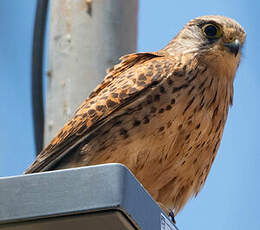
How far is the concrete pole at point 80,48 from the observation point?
3045 millimetres

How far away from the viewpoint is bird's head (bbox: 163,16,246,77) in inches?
125

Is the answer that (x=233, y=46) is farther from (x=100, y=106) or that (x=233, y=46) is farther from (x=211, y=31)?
(x=100, y=106)

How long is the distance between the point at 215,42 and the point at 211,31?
0.10 m

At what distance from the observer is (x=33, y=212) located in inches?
63.7

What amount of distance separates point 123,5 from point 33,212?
1.79m

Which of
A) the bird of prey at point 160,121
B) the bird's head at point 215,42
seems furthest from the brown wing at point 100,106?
the bird's head at point 215,42

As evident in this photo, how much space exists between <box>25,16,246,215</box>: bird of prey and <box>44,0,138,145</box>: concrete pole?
73mm

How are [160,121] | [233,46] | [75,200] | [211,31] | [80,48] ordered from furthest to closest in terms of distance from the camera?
[211,31]
[233,46]
[80,48]
[160,121]
[75,200]

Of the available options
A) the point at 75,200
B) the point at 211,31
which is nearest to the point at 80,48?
the point at 211,31

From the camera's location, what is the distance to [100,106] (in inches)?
113

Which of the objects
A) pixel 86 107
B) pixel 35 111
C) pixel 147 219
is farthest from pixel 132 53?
pixel 147 219

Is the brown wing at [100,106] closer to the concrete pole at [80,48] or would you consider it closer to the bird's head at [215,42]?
the concrete pole at [80,48]

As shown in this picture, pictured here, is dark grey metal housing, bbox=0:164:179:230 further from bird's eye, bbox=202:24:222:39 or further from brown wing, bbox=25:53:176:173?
bird's eye, bbox=202:24:222:39

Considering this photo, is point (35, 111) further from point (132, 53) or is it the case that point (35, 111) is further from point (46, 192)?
point (46, 192)
